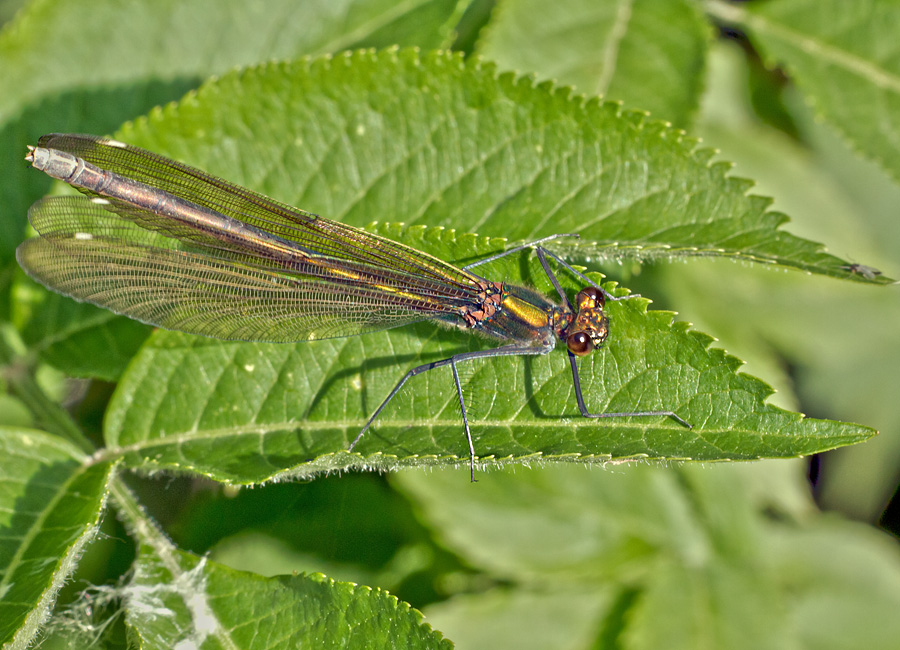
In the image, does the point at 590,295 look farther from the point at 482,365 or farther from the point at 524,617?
the point at 524,617

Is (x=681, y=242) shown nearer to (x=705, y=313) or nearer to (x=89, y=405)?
(x=705, y=313)

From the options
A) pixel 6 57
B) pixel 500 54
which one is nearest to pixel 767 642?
pixel 500 54

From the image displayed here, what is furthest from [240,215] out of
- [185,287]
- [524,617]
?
[524,617]

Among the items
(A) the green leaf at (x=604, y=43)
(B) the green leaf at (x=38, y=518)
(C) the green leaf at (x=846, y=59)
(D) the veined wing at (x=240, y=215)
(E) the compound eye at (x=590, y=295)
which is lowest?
(B) the green leaf at (x=38, y=518)

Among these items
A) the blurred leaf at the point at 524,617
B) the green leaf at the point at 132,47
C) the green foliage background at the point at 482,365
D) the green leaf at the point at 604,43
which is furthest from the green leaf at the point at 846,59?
the blurred leaf at the point at 524,617

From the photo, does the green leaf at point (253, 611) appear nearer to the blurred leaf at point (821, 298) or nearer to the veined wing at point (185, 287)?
the veined wing at point (185, 287)

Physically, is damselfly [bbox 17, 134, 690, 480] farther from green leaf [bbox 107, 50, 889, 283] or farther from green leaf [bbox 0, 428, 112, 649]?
green leaf [bbox 0, 428, 112, 649]

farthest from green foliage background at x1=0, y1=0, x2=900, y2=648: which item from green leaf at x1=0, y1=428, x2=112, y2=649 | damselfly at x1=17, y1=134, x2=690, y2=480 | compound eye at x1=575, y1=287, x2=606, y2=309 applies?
compound eye at x1=575, y1=287, x2=606, y2=309

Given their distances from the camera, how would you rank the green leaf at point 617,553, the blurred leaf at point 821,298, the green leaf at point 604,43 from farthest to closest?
the blurred leaf at point 821,298 < the green leaf at point 617,553 < the green leaf at point 604,43
